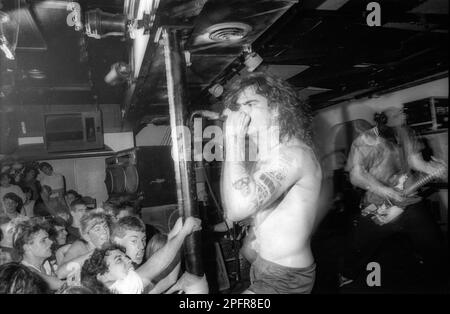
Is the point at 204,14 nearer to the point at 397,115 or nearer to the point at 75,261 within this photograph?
the point at 75,261

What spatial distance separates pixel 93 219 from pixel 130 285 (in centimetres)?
84

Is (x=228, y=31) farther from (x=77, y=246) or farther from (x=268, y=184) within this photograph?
(x=77, y=246)

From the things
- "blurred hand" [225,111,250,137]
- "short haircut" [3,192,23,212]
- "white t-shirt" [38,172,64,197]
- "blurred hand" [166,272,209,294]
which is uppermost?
"blurred hand" [225,111,250,137]

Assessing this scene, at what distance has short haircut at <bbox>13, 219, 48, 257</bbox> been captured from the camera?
6.64ft

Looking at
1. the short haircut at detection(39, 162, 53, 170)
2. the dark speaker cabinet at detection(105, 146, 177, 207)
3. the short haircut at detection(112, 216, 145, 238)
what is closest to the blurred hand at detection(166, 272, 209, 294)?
the short haircut at detection(112, 216, 145, 238)

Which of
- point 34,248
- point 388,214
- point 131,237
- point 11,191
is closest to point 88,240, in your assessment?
point 34,248

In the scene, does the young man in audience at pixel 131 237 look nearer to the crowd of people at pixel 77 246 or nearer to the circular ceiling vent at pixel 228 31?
the crowd of people at pixel 77 246

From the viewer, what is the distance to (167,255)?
172 cm

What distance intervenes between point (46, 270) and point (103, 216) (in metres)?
0.56

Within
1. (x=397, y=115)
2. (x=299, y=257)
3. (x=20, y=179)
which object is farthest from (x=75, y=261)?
(x=397, y=115)

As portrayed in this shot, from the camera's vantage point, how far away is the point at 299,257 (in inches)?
58.1

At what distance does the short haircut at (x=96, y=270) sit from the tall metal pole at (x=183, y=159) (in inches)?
18.9

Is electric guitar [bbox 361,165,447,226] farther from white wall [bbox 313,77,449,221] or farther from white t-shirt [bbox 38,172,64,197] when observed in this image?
white t-shirt [bbox 38,172,64,197]

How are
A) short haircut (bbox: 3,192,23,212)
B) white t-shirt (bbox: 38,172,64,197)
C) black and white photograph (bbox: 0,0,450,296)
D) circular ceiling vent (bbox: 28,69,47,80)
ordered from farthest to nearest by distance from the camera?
circular ceiling vent (bbox: 28,69,47,80) → short haircut (bbox: 3,192,23,212) → white t-shirt (bbox: 38,172,64,197) → black and white photograph (bbox: 0,0,450,296)
